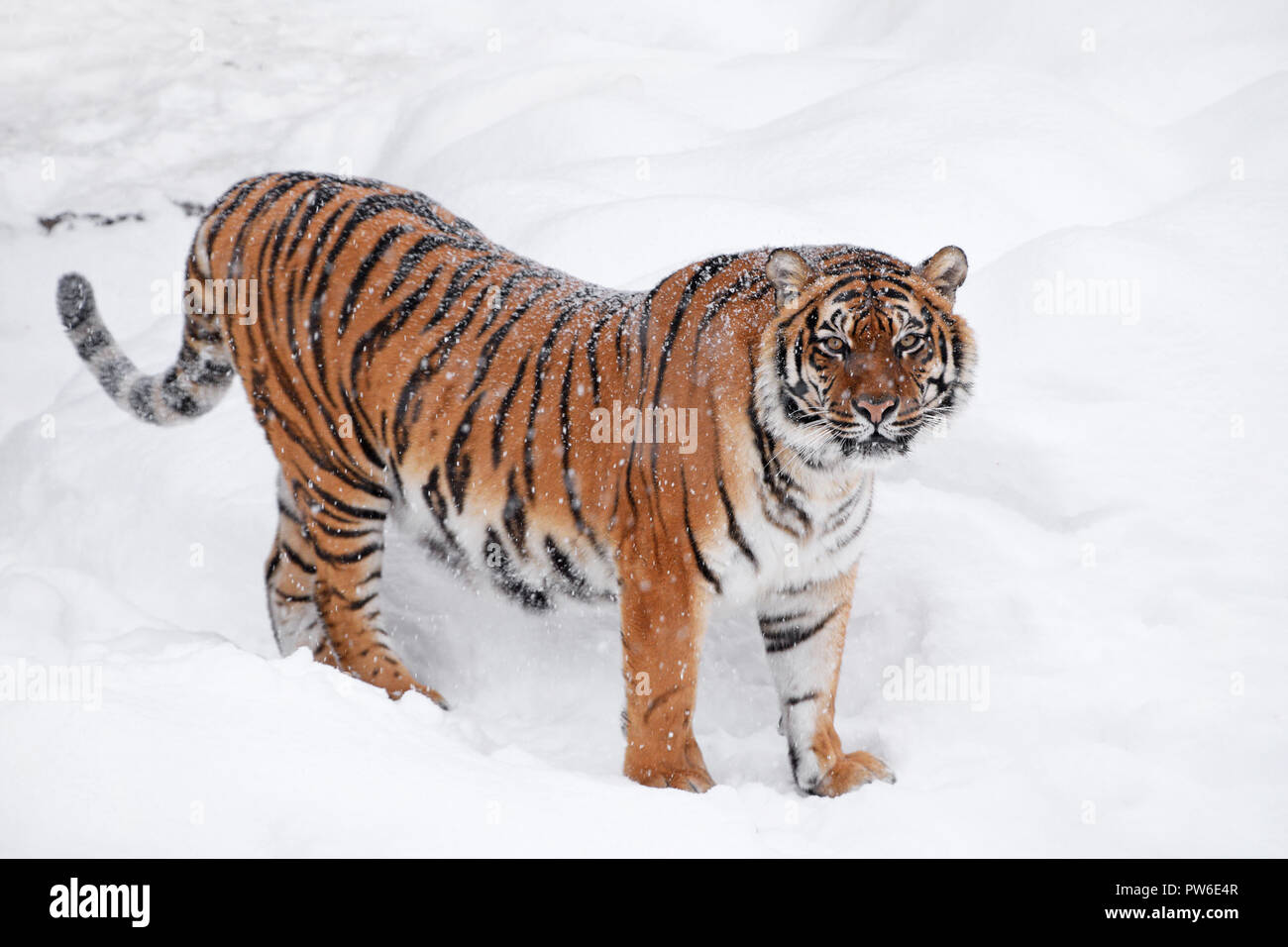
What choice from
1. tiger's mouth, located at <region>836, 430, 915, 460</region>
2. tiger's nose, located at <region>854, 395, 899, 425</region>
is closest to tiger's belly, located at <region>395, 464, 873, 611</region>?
tiger's mouth, located at <region>836, 430, 915, 460</region>

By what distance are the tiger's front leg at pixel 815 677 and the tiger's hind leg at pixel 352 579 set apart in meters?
1.14

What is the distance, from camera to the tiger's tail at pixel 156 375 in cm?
401

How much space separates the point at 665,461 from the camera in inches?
118

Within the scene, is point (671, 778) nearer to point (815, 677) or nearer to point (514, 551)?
point (815, 677)

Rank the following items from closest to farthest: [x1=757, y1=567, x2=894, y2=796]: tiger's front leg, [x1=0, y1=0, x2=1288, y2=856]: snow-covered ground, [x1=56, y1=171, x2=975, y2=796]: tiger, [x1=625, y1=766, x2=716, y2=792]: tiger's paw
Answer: [x1=0, y1=0, x2=1288, y2=856]: snow-covered ground < [x1=56, y1=171, x2=975, y2=796]: tiger < [x1=625, y1=766, x2=716, y2=792]: tiger's paw < [x1=757, y1=567, x2=894, y2=796]: tiger's front leg

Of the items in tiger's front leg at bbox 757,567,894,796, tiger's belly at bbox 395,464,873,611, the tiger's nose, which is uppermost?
the tiger's nose

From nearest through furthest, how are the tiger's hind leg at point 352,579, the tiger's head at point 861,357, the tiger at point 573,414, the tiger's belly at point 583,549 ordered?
1. the tiger's head at point 861,357
2. the tiger at point 573,414
3. the tiger's belly at point 583,549
4. the tiger's hind leg at point 352,579

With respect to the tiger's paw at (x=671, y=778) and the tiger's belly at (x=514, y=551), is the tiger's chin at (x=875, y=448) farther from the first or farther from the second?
the tiger's paw at (x=671, y=778)

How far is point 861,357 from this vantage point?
8.99 feet

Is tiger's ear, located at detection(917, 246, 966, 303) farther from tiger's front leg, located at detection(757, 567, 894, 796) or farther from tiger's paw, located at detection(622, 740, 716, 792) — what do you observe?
tiger's paw, located at detection(622, 740, 716, 792)

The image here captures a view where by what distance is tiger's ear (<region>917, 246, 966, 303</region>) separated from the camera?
114 inches

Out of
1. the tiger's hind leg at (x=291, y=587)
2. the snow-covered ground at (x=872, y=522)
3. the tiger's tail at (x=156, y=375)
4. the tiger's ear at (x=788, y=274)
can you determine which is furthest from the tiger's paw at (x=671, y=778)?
the tiger's tail at (x=156, y=375)

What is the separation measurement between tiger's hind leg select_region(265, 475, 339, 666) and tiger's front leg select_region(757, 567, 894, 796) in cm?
152
